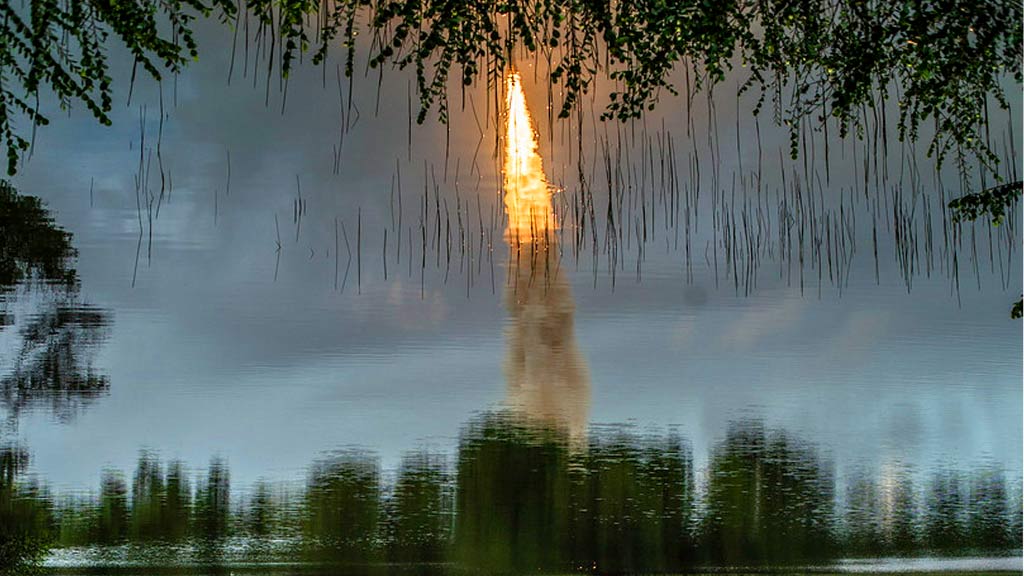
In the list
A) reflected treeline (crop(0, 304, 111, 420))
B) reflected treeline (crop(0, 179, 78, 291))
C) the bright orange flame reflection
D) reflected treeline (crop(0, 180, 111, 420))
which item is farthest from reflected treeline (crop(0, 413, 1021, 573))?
reflected treeline (crop(0, 179, 78, 291))

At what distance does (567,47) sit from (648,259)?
16.9 meters

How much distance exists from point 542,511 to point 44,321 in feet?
47.2

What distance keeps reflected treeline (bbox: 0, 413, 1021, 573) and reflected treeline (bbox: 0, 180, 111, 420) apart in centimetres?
350

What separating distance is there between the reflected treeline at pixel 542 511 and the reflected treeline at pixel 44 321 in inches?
138

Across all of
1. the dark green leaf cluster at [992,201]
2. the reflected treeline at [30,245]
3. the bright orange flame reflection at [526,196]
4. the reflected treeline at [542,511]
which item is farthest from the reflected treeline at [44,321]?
the dark green leaf cluster at [992,201]

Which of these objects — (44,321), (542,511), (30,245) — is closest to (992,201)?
(542,511)

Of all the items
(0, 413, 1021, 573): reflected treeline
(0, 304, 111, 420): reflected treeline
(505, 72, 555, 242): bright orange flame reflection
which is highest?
(505, 72, 555, 242): bright orange flame reflection

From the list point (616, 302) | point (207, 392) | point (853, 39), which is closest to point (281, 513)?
point (207, 392)

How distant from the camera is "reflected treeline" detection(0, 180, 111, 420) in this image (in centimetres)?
2198

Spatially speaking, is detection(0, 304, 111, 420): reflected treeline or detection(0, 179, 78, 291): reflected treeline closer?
detection(0, 304, 111, 420): reflected treeline

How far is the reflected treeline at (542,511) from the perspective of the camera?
1243 cm

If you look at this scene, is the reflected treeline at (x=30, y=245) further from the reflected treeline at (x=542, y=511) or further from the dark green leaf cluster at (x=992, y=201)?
the dark green leaf cluster at (x=992, y=201)

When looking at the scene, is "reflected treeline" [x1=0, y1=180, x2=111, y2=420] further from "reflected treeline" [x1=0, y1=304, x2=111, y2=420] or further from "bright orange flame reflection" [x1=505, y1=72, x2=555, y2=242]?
"bright orange flame reflection" [x1=505, y1=72, x2=555, y2=242]

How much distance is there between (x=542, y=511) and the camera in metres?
15.9
